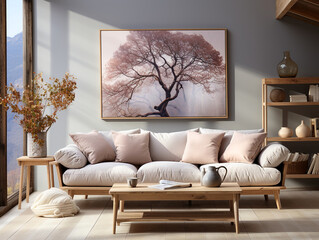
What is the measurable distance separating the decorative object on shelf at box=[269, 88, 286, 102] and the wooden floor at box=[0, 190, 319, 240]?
150 centimetres

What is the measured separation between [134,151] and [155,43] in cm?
168

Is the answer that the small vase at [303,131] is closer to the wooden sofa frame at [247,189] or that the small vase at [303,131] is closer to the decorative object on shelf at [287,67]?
the decorative object on shelf at [287,67]

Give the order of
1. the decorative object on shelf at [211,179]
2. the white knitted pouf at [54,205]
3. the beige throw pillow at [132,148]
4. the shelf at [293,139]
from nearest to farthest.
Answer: the decorative object on shelf at [211,179] → the white knitted pouf at [54,205] → the beige throw pillow at [132,148] → the shelf at [293,139]

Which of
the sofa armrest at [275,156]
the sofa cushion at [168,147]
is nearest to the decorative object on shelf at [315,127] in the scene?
the sofa armrest at [275,156]

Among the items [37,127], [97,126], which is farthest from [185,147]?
[37,127]

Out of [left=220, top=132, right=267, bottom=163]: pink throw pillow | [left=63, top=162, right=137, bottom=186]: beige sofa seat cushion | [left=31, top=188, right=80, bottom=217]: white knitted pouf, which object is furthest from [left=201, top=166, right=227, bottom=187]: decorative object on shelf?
[left=31, top=188, right=80, bottom=217]: white knitted pouf

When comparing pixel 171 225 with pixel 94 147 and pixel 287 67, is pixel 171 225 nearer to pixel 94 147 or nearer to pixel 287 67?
pixel 94 147

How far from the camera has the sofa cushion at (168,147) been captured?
18.3 ft

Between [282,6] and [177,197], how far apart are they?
3123 millimetres

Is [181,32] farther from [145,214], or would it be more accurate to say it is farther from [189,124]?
[145,214]

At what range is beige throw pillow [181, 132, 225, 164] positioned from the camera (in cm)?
531

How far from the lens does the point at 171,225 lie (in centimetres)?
418

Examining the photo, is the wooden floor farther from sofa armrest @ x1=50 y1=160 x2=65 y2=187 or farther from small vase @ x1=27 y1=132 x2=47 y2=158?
small vase @ x1=27 y1=132 x2=47 y2=158

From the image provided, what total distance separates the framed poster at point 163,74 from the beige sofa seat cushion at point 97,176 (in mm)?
1455
